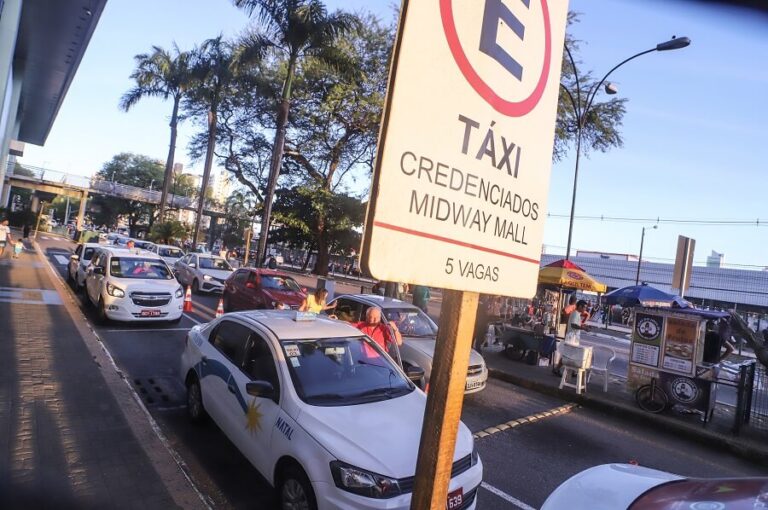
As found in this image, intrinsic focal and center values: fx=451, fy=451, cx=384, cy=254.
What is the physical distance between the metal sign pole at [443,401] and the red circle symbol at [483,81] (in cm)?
64

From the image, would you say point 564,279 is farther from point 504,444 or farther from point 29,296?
point 29,296

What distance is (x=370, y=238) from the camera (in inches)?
42.9

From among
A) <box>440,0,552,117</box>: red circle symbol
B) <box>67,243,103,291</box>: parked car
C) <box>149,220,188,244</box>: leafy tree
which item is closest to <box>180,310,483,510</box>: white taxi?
<box>440,0,552,117</box>: red circle symbol

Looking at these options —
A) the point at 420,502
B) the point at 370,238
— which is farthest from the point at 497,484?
the point at 370,238

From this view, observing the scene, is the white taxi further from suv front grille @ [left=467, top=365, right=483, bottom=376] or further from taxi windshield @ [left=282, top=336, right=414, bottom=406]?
suv front grille @ [left=467, top=365, right=483, bottom=376]

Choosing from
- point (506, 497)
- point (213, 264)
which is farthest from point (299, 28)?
point (506, 497)

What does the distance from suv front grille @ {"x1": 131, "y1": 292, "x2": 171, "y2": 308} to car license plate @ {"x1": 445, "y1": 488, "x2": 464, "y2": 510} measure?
939 cm

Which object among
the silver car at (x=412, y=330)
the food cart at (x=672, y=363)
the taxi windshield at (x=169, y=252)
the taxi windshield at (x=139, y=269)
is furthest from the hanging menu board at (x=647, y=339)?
the taxi windshield at (x=169, y=252)

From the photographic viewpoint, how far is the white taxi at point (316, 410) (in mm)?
3389

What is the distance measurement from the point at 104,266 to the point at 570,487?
11.7 m

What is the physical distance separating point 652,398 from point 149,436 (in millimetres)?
8324

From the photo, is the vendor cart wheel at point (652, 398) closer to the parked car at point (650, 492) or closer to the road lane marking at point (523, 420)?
the road lane marking at point (523, 420)

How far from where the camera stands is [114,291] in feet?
34.1

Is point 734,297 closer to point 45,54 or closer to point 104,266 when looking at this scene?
point 104,266
